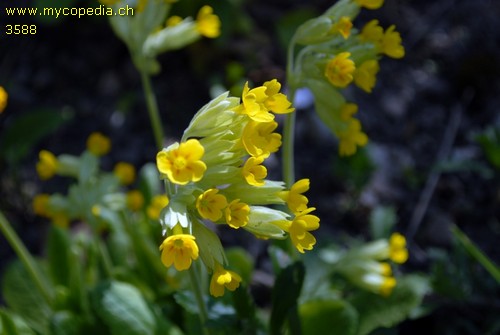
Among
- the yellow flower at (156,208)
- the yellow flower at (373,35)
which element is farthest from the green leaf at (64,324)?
the yellow flower at (373,35)

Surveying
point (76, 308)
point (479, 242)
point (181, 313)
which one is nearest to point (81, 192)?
point (76, 308)

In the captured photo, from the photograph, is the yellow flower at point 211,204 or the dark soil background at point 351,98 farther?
the dark soil background at point 351,98

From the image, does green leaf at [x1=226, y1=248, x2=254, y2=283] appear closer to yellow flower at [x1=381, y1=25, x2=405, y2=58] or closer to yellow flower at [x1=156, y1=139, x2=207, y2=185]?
yellow flower at [x1=381, y1=25, x2=405, y2=58]

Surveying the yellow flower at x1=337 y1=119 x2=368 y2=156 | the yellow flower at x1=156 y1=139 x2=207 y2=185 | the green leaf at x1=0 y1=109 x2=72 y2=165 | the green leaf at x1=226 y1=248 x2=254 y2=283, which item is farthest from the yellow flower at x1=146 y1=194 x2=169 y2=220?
the green leaf at x1=0 y1=109 x2=72 y2=165

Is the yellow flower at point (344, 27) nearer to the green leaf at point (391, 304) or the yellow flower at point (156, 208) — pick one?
the yellow flower at point (156, 208)

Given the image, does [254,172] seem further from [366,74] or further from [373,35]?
[373,35]
